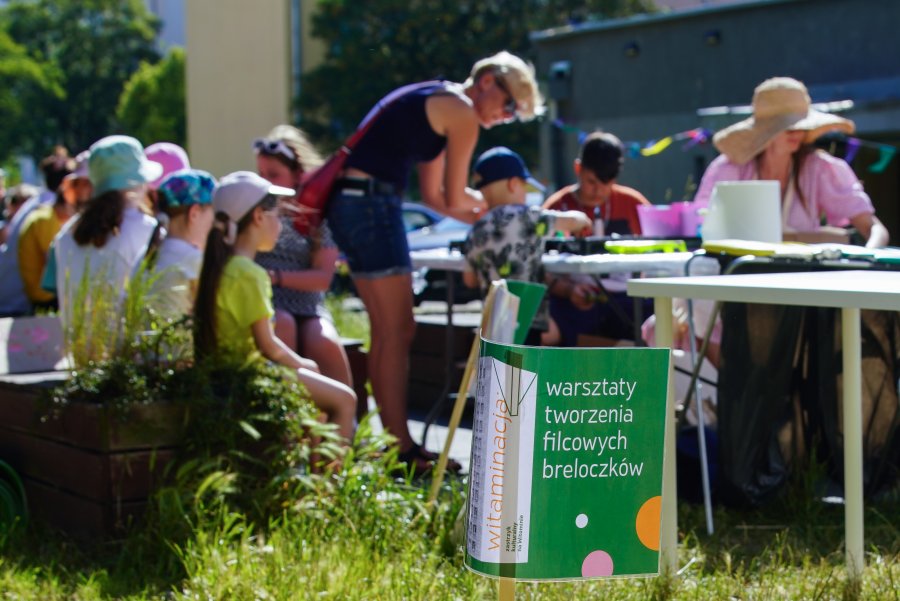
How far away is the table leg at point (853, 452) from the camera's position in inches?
136

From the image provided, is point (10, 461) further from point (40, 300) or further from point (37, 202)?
point (37, 202)

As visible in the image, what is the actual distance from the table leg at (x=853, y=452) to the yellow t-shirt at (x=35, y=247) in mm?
4872

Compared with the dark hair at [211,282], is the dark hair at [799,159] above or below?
above

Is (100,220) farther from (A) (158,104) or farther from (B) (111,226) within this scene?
(A) (158,104)

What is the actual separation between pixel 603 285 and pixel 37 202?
4.18 metres

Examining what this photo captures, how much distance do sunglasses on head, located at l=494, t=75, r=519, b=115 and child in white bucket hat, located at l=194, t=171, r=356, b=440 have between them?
3.42 ft

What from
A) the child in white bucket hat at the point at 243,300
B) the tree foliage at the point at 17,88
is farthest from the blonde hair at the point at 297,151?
the tree foliage at the point at 17,88

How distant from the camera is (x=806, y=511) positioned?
4.48m

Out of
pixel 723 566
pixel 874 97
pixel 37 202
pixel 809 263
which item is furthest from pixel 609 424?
pixel 874 97

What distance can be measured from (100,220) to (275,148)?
115cm

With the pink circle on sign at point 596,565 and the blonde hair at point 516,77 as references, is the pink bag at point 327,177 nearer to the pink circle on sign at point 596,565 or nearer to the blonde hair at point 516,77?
the blonde hair at point 516,77

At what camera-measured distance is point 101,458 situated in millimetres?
4090

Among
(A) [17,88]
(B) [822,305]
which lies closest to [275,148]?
(B) [822,305]

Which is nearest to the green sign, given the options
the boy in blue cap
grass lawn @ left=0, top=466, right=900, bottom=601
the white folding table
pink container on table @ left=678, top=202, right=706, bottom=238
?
the white folding table
